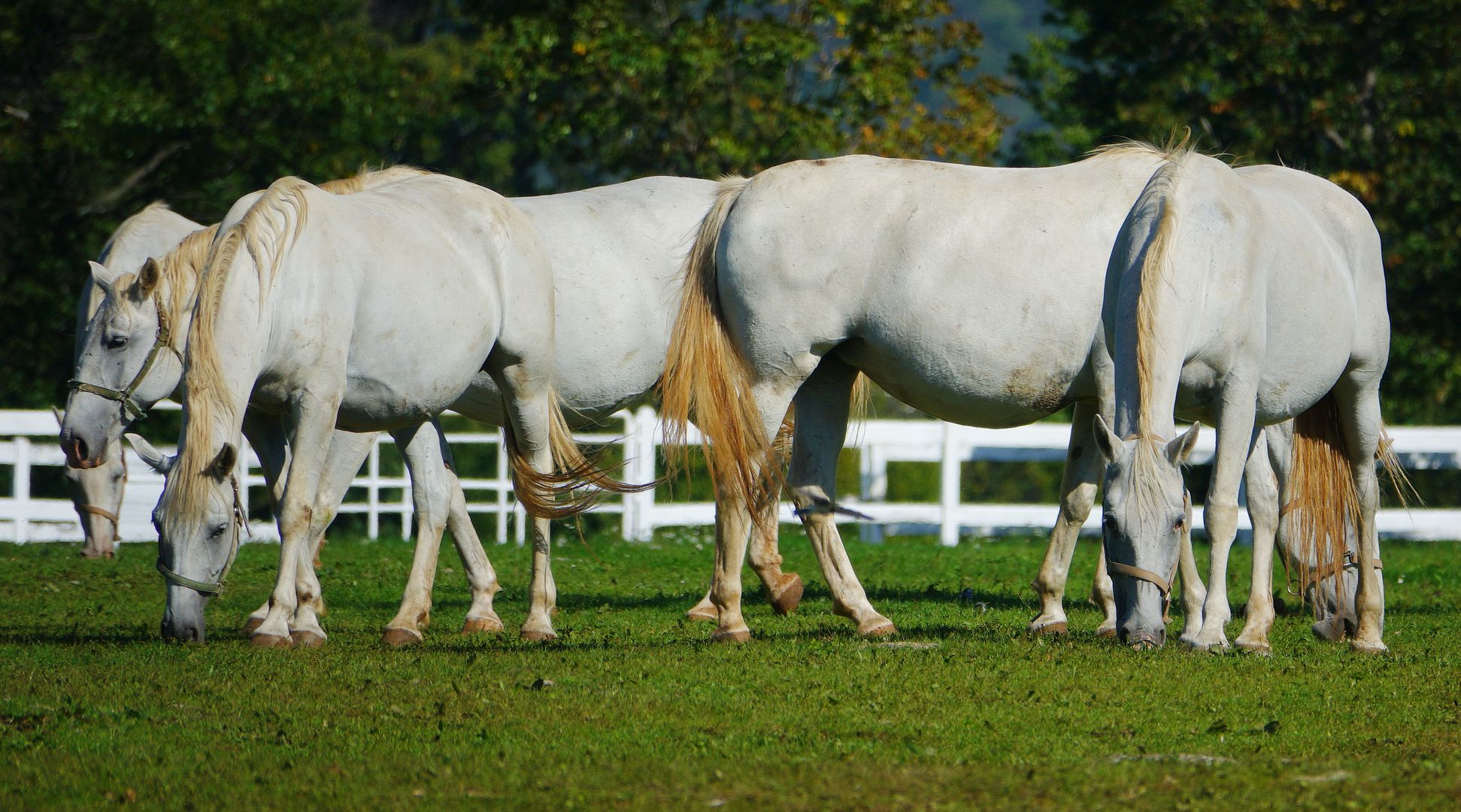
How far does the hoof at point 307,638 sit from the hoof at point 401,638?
32cm

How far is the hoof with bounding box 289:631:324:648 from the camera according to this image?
7191 millimetres

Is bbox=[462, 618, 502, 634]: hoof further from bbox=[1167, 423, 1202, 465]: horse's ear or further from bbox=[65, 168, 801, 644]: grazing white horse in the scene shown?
bbox=[1167, 423, 1202, 465]: horse's ear

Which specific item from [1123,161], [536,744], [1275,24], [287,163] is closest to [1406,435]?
[1275,24]

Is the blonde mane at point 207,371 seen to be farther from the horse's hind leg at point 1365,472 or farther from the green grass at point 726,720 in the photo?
the horse's hind leg at point 1365,472

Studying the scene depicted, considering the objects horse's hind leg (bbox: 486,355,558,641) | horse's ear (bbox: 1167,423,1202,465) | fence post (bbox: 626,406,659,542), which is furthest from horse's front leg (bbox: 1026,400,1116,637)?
fence post (bbox: 626,406,659,542)

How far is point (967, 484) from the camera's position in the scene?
84.7ft

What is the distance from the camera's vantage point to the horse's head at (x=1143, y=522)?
20.2 ft

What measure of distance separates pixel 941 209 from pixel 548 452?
2379 mm

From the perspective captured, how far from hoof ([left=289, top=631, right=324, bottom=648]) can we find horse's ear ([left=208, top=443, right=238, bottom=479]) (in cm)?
97

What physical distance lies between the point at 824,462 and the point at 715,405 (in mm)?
916

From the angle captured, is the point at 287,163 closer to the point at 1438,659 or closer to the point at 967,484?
the point at 967,484

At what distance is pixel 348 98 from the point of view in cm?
2241

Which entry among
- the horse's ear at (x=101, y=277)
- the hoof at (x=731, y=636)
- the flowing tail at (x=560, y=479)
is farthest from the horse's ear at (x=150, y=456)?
the hoof at (x=731, y=636)

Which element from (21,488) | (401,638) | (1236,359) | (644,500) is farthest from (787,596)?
(21,488)
